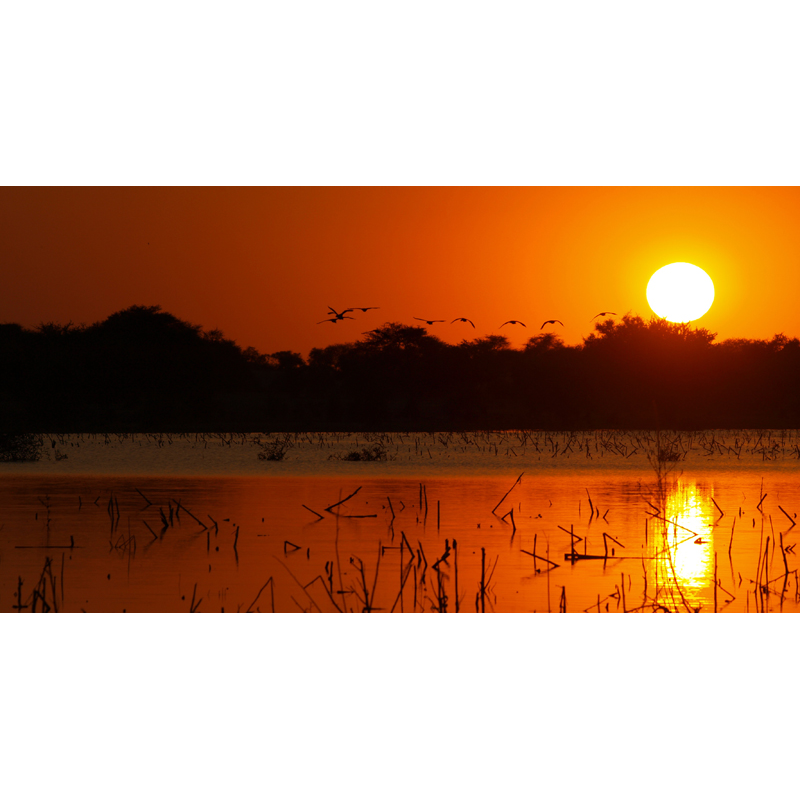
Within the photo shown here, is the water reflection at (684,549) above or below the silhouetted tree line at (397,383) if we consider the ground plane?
below

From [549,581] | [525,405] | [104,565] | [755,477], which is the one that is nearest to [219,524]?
[104,565]

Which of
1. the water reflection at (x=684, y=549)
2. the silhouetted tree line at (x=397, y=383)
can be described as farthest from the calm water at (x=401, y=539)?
the silhouetted tree line at (x=397, y=383)

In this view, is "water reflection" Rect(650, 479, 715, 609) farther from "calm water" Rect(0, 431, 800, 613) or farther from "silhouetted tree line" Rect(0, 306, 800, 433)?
"silhouetted tree line" Rect(0, 306, 800, 433)

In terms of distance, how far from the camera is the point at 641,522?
Result: 36.0 feet

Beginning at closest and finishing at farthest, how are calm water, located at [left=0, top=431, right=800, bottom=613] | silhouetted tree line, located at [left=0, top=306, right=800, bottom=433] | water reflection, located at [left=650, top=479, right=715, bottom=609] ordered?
calm water, located at [left=0, top=431, right=800, bottom=613], water reflection, located at [left=650, top=479, right=715, bottom=609], silhouetted tree line, located at [left=0, top=306, right=800, bottom=433]

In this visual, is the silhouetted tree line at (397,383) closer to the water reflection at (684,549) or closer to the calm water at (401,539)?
the calm water at (401,539)

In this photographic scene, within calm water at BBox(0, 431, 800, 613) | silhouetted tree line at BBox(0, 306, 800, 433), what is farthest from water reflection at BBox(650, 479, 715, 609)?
silhouetted tree line at BBox(0, 306, 800, 433)

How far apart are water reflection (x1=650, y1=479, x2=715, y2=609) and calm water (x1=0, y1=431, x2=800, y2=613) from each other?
3cm

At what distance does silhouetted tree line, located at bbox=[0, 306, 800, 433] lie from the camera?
4909 centimetres

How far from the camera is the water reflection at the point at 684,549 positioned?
7.33 metres

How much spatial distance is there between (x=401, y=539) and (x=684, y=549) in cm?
273

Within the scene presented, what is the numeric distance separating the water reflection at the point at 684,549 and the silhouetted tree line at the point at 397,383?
33504 millimetres

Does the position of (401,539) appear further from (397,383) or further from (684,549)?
(397,383)

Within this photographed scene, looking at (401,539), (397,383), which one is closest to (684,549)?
(401,539)
